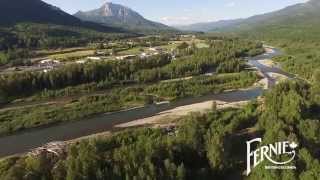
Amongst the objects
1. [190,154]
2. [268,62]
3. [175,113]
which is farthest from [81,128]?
[268,62]

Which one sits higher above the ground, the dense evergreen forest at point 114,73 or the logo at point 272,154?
the dense evergreen forest at point 114,73

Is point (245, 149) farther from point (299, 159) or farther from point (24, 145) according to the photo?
point (24, 145)

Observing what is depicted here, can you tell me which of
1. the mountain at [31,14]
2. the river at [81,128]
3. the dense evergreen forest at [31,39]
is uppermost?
Result: the mountain at [31,14]

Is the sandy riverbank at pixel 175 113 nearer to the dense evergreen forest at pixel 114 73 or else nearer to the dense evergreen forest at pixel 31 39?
the dense evergreen forest at pixel 114 73

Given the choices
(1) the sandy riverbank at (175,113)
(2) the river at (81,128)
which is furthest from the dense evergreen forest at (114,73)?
(1) the sandy riverbank at (175,113)

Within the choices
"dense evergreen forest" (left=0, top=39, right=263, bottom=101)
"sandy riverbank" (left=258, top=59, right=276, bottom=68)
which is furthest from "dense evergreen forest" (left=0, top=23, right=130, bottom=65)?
"sandy riverbank" (left=258, top=59, right=276, bottom=68)

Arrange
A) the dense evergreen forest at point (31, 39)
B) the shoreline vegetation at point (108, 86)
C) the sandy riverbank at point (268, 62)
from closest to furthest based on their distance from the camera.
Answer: the shoreline vegetation at point (108, 86) < the sandy riverbank at point (268, 62) < the dense evergreen forest at point (31, 39)
